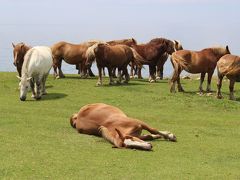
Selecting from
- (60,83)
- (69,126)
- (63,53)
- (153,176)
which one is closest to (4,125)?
(69,126)

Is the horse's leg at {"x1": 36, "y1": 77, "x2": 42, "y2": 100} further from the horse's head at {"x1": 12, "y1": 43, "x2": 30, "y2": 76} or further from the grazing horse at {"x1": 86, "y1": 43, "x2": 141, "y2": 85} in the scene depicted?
the grazing horse at {"x1": 86, "y1": 43, "x2": 141, "y2": 85}

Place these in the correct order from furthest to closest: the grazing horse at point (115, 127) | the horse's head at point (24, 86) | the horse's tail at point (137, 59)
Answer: the horse's tail at point (137, 59) < the horse's head at point (24, 86) < the grazing horse at point (115, 127)

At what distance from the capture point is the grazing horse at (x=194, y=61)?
20.5 meters

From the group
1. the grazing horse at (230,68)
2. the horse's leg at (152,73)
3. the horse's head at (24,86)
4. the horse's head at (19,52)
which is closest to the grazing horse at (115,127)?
the horse's head at (24,86)

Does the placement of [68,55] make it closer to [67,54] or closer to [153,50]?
[67,54]

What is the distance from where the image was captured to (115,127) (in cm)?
973

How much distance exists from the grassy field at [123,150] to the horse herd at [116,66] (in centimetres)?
28

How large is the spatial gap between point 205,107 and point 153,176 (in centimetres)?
1019

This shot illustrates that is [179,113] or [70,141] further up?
[70,141]

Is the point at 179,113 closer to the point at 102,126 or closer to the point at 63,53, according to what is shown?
the point at 102,126

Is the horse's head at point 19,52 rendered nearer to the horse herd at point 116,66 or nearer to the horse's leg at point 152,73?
the horse herd at point 116,66

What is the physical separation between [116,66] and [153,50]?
10.2ft

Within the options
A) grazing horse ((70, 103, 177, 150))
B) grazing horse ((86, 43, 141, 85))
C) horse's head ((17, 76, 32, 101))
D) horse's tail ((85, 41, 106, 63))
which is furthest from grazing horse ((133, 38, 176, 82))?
grazing horse ((70, 103, 177, 150))

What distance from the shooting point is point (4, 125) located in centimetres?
1149
